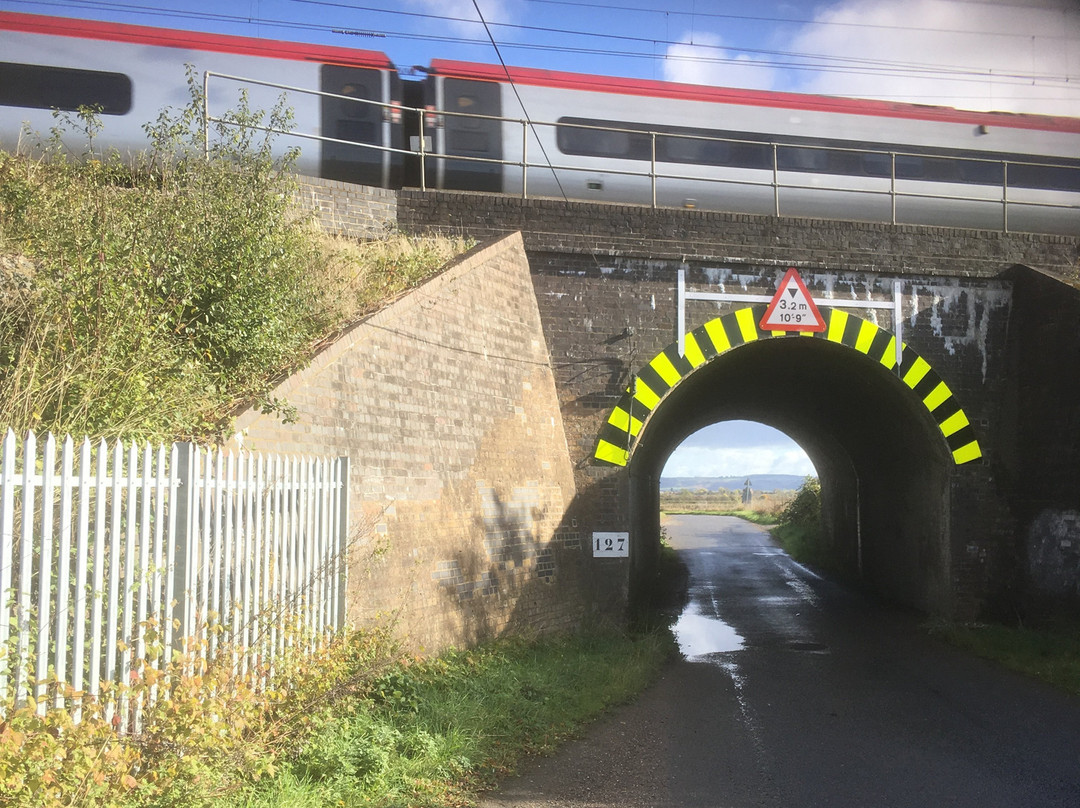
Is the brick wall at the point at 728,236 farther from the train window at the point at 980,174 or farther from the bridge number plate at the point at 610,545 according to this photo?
the bridge number plate at the point at 610,545

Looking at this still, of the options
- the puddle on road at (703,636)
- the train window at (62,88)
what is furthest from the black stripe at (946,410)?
the train window at (62,88)

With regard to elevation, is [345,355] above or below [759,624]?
above

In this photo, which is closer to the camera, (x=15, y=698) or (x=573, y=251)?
(x=15, y=698)

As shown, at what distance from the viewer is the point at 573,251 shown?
41.5 ft

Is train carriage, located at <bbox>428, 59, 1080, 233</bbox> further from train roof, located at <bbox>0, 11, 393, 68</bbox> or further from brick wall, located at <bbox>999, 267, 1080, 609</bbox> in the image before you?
brick wall, located at <bbox>999, 267, 1080, 609</bbox>

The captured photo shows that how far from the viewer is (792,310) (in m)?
13.2

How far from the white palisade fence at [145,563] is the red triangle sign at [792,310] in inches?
317

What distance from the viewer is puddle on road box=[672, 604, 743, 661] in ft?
40.4

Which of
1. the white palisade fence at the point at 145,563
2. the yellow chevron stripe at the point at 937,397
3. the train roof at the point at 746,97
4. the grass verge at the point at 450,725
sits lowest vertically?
the grass verge at the point at 450,725

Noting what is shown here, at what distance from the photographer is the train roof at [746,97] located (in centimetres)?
1599

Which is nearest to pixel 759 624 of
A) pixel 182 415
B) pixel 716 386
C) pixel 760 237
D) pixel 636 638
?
pixel 636 638

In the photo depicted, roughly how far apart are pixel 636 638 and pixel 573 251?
5.21 meters

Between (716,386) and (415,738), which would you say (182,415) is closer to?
(415,738)

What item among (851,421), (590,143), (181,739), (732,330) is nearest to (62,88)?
(590,143)
